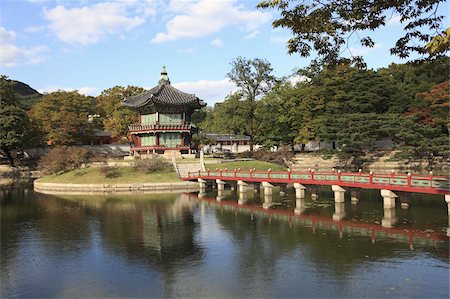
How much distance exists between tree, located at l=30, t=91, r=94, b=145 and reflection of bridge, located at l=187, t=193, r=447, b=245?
42810 mm

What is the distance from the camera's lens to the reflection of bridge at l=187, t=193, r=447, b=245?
2059 cm

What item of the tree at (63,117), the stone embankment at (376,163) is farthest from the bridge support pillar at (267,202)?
the tree at (63,117)

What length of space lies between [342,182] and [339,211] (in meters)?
3.13

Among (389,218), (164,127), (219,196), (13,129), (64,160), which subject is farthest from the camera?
(13,129)

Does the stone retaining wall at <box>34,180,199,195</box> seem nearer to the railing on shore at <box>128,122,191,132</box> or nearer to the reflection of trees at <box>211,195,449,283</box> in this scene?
the railing on shore at <box>128,122,191,132</box>

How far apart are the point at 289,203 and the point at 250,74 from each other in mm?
38603

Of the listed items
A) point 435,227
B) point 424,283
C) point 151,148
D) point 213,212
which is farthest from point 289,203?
point 151,148

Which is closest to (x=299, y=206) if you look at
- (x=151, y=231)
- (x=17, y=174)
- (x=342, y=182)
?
(x=342, y=182)

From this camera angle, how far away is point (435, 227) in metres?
22.7

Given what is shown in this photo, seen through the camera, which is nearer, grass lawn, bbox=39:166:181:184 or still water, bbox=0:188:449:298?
still water, bbox=0:188:449:298

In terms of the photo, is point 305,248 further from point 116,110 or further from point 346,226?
point 116,110

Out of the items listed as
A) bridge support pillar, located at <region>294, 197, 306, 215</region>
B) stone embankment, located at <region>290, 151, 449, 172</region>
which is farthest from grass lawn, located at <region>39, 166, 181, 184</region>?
stone embankment, located at <region>290, 151, 449, 172</region>

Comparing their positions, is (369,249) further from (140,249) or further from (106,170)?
(106,170)

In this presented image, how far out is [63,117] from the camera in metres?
68.2
